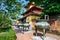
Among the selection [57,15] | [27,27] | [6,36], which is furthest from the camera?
[27,27]

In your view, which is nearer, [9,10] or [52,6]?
[9,10]

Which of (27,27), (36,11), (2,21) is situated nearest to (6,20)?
(2,21)

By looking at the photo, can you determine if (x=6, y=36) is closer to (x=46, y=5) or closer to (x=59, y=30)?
(x=59, y=30)

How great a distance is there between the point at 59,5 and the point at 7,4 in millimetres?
9448

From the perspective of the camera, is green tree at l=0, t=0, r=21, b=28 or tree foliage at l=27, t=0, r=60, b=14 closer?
green tree at l=0, t=0, r=21, b=28

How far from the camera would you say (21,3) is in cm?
1880

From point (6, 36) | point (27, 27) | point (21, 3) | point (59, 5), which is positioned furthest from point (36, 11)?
point (6, 36)

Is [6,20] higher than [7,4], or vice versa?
[7,4]

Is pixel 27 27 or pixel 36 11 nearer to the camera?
pixel 27 27

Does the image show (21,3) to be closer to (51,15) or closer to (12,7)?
(12,7)

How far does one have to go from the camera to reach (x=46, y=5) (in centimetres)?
2756

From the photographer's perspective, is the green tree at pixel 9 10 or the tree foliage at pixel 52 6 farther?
the tree foliage at pixel 52 6

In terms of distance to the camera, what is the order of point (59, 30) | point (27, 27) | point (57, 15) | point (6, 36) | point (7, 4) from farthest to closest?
point (27, 27), point (57, 15), point (59, 30), point (7, 4), point (6, 36)

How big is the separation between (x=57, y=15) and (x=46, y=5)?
2.17 metres
